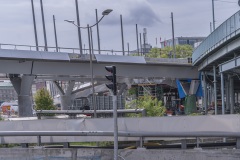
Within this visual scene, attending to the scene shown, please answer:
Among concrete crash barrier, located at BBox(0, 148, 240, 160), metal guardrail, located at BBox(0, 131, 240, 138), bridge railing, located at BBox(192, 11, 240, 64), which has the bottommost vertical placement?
concrete crash barrier, located at BBox(0, 148, 240, 160)

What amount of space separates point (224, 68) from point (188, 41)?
6176 inches

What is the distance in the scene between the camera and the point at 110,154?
1034 cm

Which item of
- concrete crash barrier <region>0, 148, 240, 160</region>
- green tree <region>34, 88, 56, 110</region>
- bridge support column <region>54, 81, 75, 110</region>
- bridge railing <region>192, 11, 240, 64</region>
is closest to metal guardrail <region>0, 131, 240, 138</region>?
concrete crash barrier <region>0, 148, 240, 160</region>

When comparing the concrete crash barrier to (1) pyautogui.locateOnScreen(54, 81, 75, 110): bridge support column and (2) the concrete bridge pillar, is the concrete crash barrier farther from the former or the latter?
(1) pyautogui.locateOnScreen(54, 81, 75, 110): bridge support column

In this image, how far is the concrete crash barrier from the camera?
9.74m

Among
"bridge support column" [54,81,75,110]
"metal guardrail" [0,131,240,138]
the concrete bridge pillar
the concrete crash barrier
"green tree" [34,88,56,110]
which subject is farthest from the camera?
"bridge support column" [54,81,75,110]

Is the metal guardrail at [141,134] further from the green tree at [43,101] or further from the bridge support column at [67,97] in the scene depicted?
the bridge support column at [67,97]

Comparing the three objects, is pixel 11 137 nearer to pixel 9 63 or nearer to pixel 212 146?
pixel 212 146

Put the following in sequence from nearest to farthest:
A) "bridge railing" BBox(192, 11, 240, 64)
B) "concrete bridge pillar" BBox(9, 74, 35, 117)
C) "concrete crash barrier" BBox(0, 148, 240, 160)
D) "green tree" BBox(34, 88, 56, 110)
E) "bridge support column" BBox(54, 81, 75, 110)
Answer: "concrete crash barrier" BBox(0, 148, 240, 160)
"bridge railing" BBox(192, 11, 240, 64)
"concrete bridge pillar" BBox(9, 74, 35, 117)
"green tree" BBox(34, 88, 56, 110)
"bridge support column" BBox(54, 81, 75, 110)

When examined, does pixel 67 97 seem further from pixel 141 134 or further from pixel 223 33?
pixel 141 134

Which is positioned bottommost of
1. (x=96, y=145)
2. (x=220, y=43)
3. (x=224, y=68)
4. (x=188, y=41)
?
(x=96, y=145)

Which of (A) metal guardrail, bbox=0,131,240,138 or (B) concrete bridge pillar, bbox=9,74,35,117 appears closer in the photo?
(A) metal guardrail, bbox=0,131,240,138

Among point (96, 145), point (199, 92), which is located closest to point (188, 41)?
point (199, 92)

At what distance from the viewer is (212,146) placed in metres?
11.0
